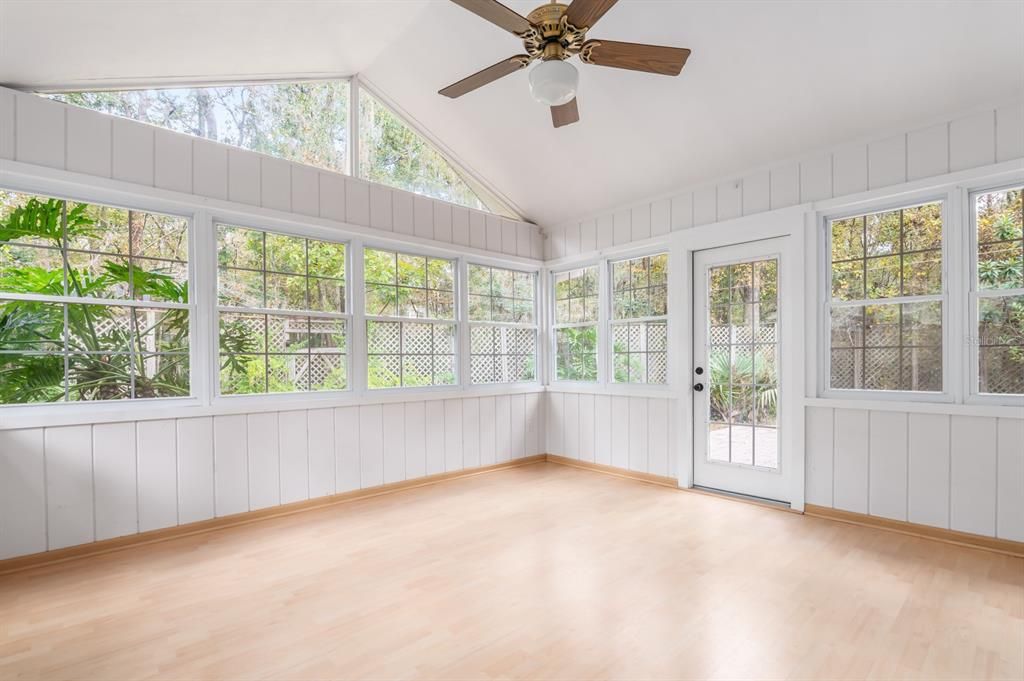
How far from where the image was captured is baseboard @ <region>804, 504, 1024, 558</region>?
287 cm

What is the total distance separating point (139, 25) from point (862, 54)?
4004mm

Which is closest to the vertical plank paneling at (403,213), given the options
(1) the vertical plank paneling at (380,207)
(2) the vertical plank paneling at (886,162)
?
(1) the vertical plank paneling at (380,207)

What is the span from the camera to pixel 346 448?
3.99 meters

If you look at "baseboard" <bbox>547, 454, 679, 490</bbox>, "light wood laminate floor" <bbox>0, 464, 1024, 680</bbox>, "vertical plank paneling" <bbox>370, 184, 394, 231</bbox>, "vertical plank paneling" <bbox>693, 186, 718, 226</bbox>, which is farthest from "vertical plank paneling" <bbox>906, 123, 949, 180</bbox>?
"vertical plank paneling" <bbox>370, 184, 394, 231</bbox>

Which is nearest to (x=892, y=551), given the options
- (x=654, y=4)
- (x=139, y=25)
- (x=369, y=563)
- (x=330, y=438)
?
(x=369, y=563)

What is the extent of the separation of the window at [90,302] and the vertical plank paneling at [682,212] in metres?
3.77

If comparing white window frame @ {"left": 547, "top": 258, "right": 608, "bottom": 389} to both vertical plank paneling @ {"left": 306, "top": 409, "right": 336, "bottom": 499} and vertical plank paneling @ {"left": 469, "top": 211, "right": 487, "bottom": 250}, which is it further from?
vertical plank paneling @ {"left": 306, "top": 409, "right": 336, "bottom": 499}

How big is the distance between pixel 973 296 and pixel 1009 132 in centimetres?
94

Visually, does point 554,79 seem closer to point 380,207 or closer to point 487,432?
point 380,207

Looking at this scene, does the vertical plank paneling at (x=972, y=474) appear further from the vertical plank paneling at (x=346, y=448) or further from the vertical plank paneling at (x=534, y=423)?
the vertical plank paneling at (x=346, y=448)

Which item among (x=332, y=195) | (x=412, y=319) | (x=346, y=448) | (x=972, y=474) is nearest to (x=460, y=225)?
(x=412, y=319)

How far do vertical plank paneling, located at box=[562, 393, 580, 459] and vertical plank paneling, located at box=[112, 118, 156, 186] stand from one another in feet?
12.9

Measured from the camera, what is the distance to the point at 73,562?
2838 mm

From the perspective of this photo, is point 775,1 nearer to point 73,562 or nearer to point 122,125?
point 122,125
